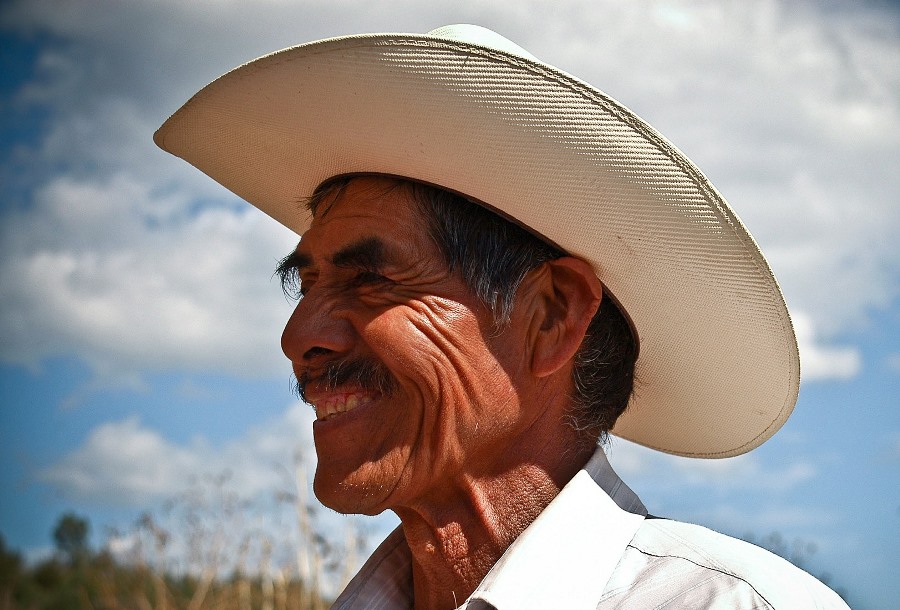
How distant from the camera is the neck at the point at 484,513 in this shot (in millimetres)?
2320

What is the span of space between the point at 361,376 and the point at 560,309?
0.57 meters

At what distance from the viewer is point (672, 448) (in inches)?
115

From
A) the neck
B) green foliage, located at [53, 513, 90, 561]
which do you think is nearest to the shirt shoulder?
the neck

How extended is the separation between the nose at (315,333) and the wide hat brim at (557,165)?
0.42 m

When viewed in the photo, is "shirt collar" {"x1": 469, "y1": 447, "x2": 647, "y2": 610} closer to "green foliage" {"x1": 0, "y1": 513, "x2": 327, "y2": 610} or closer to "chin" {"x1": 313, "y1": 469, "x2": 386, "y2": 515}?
"chin" {"x1": 313, "y1": 469, "x2": 386, "y2": 515}

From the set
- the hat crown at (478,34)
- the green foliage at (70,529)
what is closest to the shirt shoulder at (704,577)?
the hat crown at (478,34)

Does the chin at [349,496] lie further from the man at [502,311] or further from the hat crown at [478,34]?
the hat crown at [478,34]

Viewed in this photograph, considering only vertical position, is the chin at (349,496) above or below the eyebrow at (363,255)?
below

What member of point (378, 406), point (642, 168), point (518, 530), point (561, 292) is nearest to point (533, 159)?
point (642, 168)

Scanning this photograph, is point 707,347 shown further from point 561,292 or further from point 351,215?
point 351,215

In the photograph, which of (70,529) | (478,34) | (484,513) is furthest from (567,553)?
(70,529)

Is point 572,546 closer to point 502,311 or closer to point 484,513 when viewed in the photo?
point 484,513

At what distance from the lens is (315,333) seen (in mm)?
2369

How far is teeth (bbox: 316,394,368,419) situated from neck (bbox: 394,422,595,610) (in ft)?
1.10
